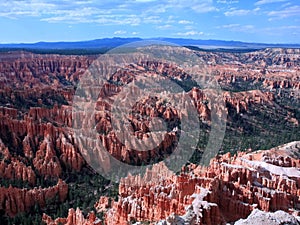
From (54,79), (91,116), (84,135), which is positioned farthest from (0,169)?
(54,79)

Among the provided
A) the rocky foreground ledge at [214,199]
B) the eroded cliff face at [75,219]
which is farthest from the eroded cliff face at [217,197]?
the eroded cliff face at [75,219]

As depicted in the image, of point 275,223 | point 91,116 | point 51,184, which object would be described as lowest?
point 51,184

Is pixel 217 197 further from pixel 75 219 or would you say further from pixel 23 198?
pixel 23 198

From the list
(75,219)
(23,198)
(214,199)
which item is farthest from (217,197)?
(23,198)

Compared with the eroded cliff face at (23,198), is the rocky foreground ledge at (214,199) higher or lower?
higher

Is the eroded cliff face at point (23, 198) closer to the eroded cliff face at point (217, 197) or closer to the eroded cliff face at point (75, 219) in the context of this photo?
the eroded cliff face at point (75, 219)

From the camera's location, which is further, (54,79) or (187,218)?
(54,79)

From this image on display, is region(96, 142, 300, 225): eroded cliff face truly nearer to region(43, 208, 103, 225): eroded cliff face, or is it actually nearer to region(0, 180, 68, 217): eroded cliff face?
region(43, 208, 103, 225): eroded cliff face

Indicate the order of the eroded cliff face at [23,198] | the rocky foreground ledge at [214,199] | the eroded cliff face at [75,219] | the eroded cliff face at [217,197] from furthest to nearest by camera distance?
the eroded cliff face at [23,198]
the eroded cliff face at [75,219]
the eroded cliff face at [217,197]
the rocky foreground ledge at [214,199]

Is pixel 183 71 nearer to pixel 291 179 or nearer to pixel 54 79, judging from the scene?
pixel 54 79
